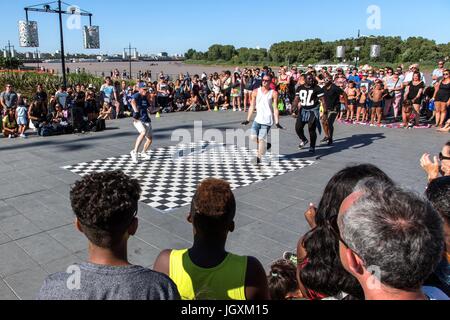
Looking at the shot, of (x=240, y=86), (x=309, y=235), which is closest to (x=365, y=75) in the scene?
(x=240, y=86)

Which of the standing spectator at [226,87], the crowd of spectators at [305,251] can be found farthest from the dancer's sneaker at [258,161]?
the standing spectator at [226,87]

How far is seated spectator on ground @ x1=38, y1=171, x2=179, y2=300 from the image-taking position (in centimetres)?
150

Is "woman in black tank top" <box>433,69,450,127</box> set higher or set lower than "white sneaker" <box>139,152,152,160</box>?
higher

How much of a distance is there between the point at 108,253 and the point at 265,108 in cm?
623

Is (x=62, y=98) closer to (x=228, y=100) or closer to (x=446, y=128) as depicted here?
(x=228, y=100)

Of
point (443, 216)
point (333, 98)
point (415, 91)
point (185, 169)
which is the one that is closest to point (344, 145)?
point (333, 98)

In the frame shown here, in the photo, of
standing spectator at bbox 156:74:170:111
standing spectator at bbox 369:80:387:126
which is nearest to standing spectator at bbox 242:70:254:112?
standing spectator at bbox 156:74:170:111

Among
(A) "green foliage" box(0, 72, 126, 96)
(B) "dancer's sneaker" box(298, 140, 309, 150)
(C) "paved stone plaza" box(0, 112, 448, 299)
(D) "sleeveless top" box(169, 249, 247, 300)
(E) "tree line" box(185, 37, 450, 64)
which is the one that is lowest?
(C) "paved stone plaza" box(0, 112, 448, 299)

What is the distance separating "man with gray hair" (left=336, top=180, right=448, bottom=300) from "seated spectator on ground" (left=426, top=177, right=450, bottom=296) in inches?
19.9

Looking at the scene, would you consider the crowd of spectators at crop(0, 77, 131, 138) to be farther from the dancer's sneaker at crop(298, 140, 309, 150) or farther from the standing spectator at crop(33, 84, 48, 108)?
the dancer's sneaker at crop(298, 140, 309, 150)

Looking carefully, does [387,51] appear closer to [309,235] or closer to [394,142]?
[394,142]

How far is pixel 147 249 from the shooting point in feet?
14.4

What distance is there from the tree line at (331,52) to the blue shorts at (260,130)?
20.2 m

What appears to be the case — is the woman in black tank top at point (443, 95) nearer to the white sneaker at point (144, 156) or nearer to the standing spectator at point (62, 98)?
the white sneaker at point (144, 156)
